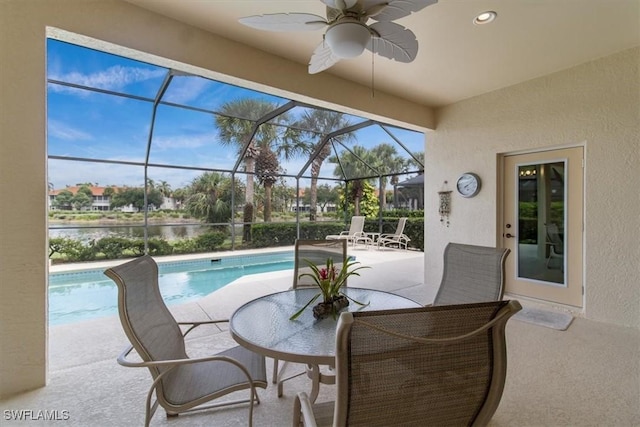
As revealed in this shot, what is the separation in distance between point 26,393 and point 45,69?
89.2 inches

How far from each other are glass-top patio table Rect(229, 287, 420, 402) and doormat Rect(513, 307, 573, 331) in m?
2.30

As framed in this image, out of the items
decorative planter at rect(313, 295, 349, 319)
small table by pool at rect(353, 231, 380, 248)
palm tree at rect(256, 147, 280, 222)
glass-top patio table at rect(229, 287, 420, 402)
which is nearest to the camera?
glass-top patio table at rect(229, 287, 420, 402)

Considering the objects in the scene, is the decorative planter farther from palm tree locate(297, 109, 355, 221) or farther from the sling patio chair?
palm tree locate(297, 109, 355, 221)

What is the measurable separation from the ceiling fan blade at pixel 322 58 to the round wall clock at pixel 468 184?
3.10 m

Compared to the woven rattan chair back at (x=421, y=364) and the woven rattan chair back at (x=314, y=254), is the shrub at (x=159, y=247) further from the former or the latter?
the woven rattan chair back at (x=421, y=364)

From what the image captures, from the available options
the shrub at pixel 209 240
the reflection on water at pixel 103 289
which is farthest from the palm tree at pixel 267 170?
the reflection on water at pixel 103 289

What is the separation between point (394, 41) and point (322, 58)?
0.52 meters

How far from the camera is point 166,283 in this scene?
237 inches

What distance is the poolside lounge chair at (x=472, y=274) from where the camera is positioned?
7.04 feet

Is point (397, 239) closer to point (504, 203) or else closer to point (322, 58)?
point (504, 203)

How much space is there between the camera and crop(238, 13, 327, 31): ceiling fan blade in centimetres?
169

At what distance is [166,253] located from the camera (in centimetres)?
832

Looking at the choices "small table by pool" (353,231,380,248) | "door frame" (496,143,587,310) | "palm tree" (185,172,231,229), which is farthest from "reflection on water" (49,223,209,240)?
"door frame" (496,143,587,310)

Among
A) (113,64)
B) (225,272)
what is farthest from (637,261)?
(113,64)
